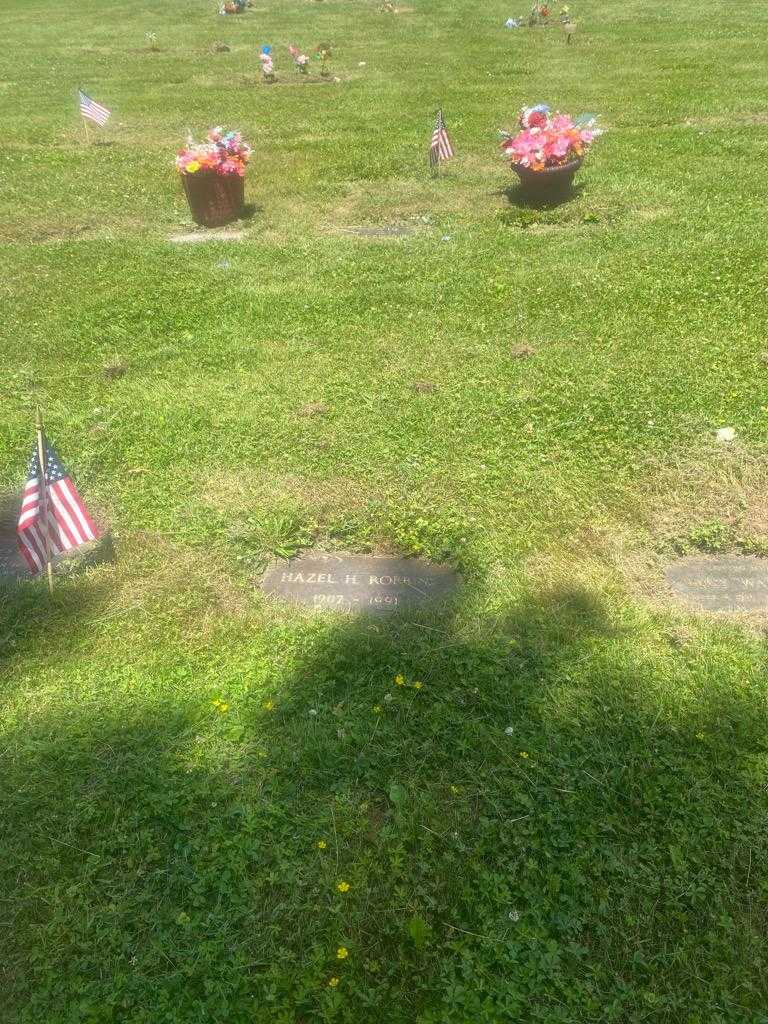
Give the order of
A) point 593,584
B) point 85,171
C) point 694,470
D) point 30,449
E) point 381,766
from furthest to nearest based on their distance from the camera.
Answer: point 85,171 → point 30,449 → point 694,470 → point 593,584 → point 381,766

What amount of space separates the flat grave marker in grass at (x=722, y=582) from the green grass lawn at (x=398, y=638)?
0.12 meters

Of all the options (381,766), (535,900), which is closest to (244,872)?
(381,766)

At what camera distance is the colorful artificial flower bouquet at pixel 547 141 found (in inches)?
313

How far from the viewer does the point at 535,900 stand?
8.33 feet

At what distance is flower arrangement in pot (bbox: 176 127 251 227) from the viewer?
26.6 ft

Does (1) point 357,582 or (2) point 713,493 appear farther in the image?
(2) point 713,493

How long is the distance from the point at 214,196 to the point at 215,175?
0.24 meters

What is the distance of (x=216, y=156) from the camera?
8.14 metres

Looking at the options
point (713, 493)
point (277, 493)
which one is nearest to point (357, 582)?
point (277, 493)

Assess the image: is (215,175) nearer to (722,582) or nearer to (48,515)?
(48,515)

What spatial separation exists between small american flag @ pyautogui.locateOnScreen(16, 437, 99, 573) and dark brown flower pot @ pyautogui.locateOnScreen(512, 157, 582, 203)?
6.52 meters

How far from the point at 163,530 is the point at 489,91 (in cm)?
1297

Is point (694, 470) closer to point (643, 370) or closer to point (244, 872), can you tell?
point (643, 370)

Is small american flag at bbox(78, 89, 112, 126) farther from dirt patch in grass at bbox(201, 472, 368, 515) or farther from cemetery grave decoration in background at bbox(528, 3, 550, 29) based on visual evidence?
cemetery grave decoration in background at bbox(528, 3, 550, 29)
